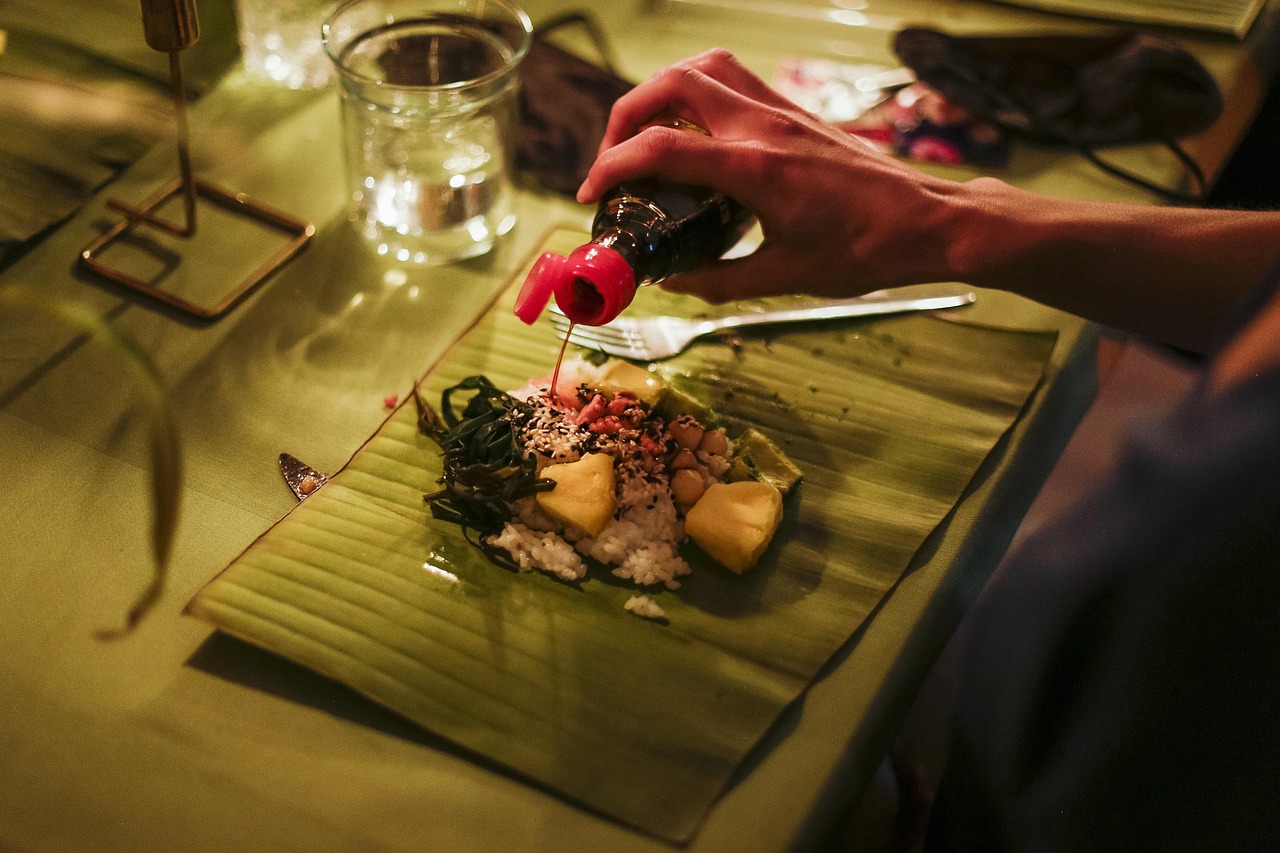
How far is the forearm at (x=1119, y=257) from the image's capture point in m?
0.97

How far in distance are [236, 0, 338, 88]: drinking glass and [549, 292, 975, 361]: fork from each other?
68 cm

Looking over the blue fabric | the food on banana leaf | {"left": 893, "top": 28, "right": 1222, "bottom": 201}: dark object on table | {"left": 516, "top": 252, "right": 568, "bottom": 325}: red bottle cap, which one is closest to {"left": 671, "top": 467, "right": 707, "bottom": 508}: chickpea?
the food on banana leaf

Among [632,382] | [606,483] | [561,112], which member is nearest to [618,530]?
[606,483]

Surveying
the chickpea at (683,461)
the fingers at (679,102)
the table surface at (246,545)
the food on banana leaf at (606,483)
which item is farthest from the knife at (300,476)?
the fingers at (679,102)

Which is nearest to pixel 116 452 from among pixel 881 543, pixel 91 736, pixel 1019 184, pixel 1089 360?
pixel 91 736

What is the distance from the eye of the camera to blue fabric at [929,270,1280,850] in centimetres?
71

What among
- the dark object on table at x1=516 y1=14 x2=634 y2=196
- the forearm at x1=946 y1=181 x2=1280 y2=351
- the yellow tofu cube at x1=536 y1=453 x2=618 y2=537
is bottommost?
the yellow tofu cube at x1=536 y1=453 x2=618 y2=537

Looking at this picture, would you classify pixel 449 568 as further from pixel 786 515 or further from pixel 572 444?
pixel 786 515

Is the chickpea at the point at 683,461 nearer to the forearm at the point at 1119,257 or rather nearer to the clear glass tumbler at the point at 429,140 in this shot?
the forearm at the point at 1119,257

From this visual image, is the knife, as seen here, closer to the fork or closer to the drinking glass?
the fork

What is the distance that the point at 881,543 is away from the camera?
0.94m

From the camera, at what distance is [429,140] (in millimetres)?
1255

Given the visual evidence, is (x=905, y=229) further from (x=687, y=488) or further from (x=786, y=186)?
(x=687, y=488)

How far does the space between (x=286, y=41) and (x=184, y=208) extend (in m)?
0.37
